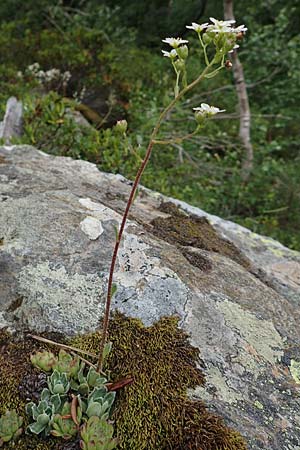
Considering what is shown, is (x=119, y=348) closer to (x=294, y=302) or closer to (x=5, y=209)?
(x=5, y=209)

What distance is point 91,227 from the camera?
7.99 ft

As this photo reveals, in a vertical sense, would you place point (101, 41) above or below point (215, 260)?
above

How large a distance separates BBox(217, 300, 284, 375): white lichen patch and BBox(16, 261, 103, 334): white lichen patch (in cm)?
60

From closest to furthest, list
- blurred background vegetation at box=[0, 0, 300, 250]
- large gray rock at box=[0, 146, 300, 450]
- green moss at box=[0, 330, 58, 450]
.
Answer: green moss at box=[0, 330, 58, 450], large gray rock at box=[0, 146, 300, 450], blurred background vegetation at box=[0, 0, 300, 250]

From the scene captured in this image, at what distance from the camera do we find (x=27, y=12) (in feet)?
33.2

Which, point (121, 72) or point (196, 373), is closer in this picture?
point (196, 373)

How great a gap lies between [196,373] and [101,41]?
8829 millimetres

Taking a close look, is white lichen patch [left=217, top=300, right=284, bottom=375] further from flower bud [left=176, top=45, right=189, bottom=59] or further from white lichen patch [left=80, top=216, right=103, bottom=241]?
flower bud [left=176, top=45, right=189, bottom=59]

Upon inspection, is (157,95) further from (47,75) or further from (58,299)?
(58,299)

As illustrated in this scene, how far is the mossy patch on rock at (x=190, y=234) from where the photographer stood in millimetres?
2783

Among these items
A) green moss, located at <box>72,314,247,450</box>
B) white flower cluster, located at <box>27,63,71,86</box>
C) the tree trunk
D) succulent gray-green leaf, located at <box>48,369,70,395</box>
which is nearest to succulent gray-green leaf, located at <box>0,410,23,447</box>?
succulent gray-green leaf, located at <box>48,369,70,395</box>

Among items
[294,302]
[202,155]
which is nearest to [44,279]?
[294,302]

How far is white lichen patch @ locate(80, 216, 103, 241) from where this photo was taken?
7.85 feet

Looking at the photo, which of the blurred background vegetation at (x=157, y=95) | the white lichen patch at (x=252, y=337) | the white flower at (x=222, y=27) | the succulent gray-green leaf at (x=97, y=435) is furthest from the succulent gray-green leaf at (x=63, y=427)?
the blurred background vegetation at (x=157, y=95)
